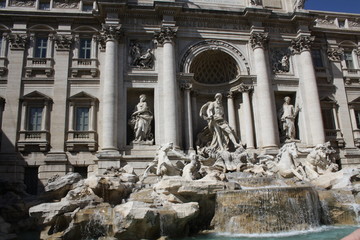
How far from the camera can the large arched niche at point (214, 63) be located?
20922 mm

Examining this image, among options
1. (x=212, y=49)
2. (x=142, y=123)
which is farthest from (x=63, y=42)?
(x=212, y=49)

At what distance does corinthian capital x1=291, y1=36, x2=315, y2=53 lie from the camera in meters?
22.0

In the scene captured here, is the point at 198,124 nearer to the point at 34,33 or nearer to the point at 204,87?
the point at 204,87

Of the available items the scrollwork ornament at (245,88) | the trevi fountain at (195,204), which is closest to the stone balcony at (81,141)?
the trevi fountain at (195,204)

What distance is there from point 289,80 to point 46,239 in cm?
1811

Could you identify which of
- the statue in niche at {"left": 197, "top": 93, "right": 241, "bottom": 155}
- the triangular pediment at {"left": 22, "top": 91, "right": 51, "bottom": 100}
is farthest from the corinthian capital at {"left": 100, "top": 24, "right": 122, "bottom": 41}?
the statue in niche at {"left": 197, "top": 93, "right": 241, "bottom": 155}

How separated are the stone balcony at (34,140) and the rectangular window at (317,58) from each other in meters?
20.2

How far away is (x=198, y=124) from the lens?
2136 cm

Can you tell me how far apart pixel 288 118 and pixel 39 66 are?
56.3 feet

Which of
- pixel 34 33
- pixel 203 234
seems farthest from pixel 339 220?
pixel 34 33

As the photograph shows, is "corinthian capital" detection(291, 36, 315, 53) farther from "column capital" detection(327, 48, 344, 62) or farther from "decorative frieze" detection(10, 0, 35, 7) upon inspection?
"decorative frieze" detection(10, 0, 35, 7)

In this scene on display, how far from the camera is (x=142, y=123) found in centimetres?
1894

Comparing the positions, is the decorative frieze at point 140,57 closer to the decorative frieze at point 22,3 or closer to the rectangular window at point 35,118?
the rectangular window at point 35,118

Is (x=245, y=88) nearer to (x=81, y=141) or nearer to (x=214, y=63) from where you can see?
(x=214, y=63)
